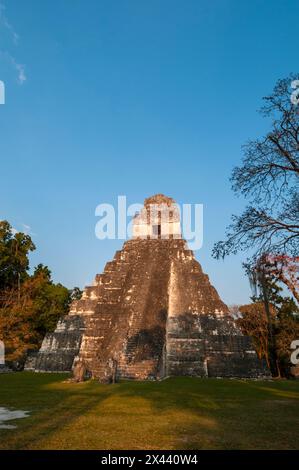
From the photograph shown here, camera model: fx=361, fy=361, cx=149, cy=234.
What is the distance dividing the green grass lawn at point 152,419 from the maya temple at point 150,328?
3.32 meters

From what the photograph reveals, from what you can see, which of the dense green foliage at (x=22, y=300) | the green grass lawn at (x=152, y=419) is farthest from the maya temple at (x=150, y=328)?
the green grass lawn at (x=152, y=419)

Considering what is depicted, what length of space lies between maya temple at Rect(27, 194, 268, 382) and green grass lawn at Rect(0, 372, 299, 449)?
3.32 m

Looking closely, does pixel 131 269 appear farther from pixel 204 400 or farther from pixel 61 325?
pixel 204 400

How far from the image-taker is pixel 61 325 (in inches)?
631

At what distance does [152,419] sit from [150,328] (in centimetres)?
835

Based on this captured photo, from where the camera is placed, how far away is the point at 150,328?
45.3 feet

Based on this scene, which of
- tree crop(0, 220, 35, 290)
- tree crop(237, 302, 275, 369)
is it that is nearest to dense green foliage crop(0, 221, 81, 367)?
tree crop(0, 220, 35, 290)

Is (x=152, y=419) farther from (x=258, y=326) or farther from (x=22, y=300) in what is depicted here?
(x=258, y=326)

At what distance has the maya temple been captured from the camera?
1275 cm

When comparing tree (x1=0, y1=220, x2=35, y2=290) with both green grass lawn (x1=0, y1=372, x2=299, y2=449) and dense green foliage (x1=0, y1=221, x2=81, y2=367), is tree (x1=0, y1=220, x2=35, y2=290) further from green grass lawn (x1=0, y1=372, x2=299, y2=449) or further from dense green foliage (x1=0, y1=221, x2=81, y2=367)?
green grass lawn (x1=0, y1=372, x2=299, y2=449)

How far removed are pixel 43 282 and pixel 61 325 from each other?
508cm

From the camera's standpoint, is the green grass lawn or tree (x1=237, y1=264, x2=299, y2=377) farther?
tree (x1=237, y1=264, x2=299, y2=377)

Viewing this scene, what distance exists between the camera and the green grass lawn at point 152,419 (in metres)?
4.11

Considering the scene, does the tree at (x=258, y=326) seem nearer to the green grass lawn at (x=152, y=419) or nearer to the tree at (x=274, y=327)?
the tree at (x=274, y=327)
